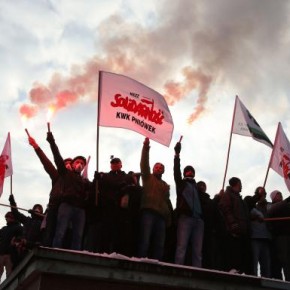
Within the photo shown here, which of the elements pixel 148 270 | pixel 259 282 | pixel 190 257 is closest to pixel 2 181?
pixel 190 257

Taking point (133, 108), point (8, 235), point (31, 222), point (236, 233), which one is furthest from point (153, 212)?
point (8, 235)

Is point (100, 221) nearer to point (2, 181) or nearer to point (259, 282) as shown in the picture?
point (259, 282)

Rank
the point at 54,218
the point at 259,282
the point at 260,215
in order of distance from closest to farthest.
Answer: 1. the point at 259,282
2. the point at 54,218
3. the point at 260,215

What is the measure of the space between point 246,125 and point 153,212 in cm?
421

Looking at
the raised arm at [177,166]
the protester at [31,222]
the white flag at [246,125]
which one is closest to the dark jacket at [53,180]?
the protester at [31,222]

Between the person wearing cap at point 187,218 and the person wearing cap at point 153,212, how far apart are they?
0.23 meters

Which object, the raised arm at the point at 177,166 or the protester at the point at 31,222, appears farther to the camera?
the protester at the point at 31,222

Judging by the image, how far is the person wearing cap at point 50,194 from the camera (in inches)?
306

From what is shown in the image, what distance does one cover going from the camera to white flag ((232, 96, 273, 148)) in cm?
1116

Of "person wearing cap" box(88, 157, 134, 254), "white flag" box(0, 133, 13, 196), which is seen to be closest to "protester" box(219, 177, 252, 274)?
"person wearing cap" box(88, 157, 134, 254)

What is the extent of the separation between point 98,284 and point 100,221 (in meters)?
1.79

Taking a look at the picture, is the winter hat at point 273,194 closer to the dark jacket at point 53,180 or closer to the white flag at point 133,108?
the white flag at point 133,108

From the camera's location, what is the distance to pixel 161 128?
9.36m

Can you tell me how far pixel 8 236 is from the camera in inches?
394
